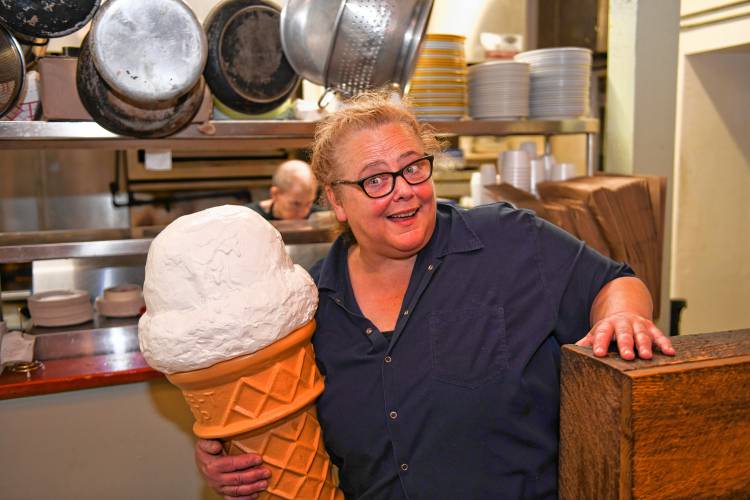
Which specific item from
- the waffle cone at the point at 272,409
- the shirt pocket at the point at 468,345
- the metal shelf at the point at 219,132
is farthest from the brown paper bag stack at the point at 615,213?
the waffle cone at the point at 272,409

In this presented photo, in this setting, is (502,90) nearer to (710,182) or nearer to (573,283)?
(573,283)

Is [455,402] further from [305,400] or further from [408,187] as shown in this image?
[408,187]

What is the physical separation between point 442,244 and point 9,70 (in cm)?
164

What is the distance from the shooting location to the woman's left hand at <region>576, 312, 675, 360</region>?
1.11 m

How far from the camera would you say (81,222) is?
4.98m

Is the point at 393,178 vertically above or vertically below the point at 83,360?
above

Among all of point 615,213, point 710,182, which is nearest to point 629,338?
point 615,213

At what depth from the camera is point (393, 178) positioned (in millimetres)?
1709

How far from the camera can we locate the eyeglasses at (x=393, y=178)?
67.3 inches

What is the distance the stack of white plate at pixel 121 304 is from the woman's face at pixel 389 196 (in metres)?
1.39

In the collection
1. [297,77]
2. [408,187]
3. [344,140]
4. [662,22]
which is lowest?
[408,187]

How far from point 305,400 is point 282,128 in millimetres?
1316

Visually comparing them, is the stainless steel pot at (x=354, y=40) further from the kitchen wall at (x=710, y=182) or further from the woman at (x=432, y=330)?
the kitchen wall at (x=710, y=182)

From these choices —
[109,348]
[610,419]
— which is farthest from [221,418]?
[109,348]
